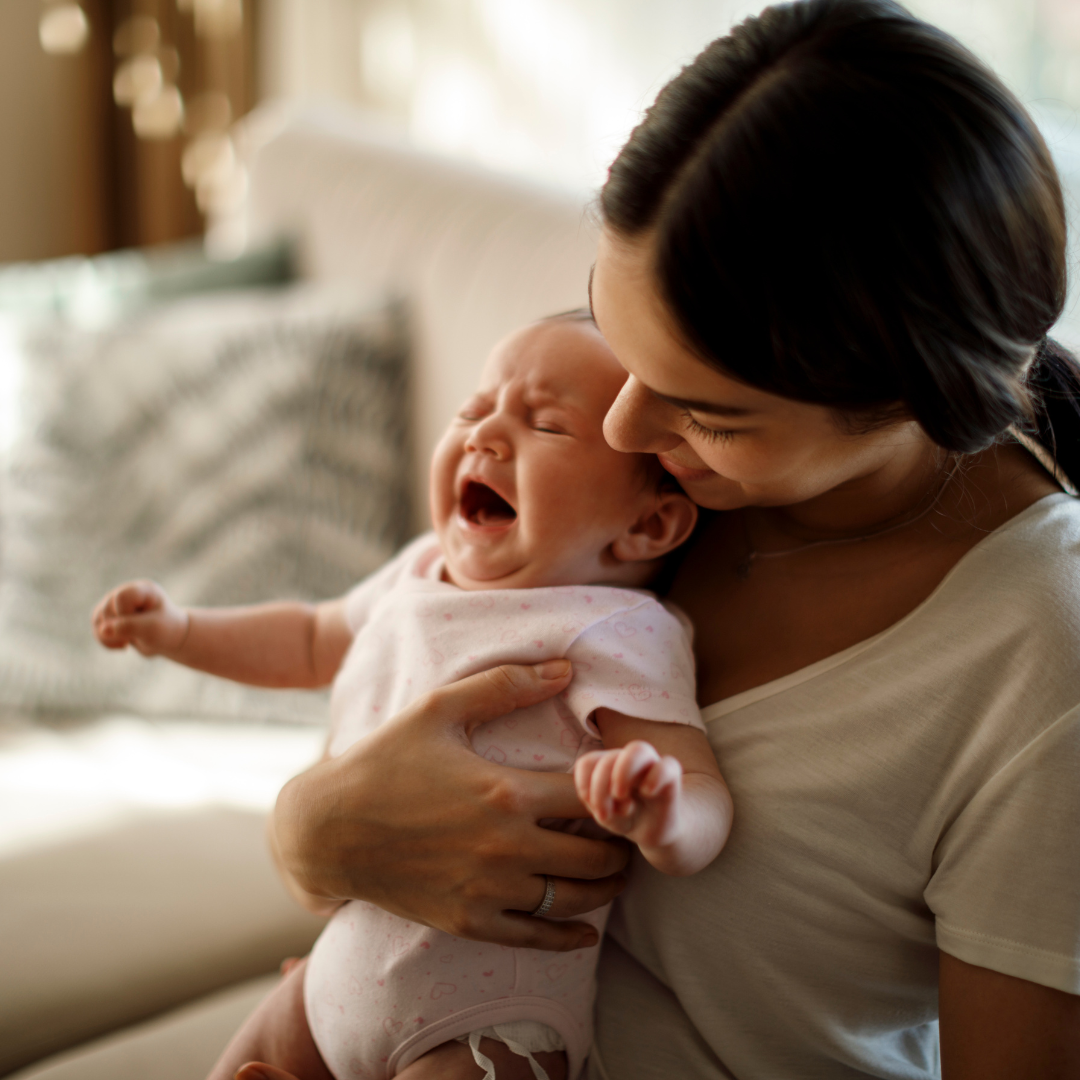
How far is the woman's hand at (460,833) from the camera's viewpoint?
821mm

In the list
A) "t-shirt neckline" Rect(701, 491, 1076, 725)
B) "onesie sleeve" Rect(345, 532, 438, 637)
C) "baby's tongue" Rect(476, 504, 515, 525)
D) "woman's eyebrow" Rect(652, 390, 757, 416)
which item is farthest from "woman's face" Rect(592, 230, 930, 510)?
"onesie sleeve" Rect(345, 532, 438, 637)

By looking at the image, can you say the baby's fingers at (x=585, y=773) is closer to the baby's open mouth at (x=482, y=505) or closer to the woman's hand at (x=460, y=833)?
the woman's hand at (x=460, y=833)

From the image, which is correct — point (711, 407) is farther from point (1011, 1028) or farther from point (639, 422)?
point (1011, 1028)

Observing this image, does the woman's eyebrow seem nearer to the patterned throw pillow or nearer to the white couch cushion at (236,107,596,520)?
the white couch cushion at (236,107,596,520)

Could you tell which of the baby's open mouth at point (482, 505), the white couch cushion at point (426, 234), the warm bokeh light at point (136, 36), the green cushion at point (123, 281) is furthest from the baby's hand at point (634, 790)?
the warm bokeh light at point (136, 36)

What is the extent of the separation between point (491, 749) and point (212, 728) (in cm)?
98

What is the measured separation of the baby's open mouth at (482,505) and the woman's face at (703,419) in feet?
0.73

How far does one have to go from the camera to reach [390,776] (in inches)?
34.0

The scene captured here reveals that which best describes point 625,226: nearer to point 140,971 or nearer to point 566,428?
point 566,428

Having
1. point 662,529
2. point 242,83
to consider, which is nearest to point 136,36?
point 242,83

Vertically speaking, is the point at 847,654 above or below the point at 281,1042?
above

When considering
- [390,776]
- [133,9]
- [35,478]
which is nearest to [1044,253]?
[390,776]

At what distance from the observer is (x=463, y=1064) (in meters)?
0.83

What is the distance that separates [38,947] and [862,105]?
1.25 metres
